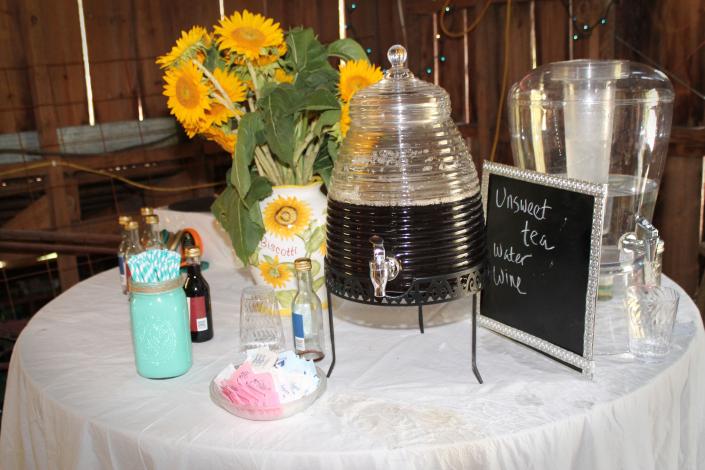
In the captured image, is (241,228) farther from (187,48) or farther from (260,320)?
(187,48)

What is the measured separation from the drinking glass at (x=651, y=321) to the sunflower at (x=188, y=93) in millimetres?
793

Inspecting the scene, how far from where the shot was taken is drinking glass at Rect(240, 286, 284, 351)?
52.7 inches

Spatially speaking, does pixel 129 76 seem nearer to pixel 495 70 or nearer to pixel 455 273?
pixel 495 70

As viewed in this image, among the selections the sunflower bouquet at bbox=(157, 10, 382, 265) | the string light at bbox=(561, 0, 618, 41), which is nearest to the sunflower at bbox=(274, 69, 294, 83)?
the sunflower bouquet at bbox=(157, 10, 382, 265)

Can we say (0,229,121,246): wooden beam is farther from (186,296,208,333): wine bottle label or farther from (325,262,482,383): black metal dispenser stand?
(325,262,482,383): black metal dispenser stand

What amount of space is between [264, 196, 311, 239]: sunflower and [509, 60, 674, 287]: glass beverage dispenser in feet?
1.57

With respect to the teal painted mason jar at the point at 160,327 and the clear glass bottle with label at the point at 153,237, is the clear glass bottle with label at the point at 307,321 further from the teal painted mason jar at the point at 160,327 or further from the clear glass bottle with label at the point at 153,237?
the clear glass bottle with label at the point at 153,237

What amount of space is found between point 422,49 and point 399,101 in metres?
2.93

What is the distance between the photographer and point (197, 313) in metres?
1.38

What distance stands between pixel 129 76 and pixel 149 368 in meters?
3.01

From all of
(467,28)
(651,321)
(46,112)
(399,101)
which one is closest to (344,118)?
(399,101)

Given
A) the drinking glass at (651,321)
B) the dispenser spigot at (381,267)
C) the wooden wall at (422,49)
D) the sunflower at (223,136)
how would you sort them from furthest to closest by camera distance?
the wooden wall at (422,49)
the sunflower at (223,136)
the drinking glass at (651,321)
the dispenser spigot at (381,267)

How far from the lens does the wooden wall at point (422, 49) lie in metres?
2.98

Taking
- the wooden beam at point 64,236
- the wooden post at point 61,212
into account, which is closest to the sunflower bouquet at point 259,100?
the wooden beam at point 64,236
